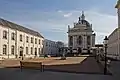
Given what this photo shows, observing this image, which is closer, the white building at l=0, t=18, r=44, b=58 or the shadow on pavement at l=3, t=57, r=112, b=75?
the shadow on pavement at l=3, t=57, r=112, b=75

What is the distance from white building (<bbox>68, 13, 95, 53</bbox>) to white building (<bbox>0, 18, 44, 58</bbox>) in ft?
123

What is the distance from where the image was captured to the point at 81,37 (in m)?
96.6

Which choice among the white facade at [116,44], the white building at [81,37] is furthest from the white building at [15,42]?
the white building at [81,37]

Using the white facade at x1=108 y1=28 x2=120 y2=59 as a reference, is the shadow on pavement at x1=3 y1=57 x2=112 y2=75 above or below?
below

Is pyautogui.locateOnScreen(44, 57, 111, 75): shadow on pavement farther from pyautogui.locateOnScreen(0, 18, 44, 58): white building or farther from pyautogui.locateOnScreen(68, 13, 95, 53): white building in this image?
pyautogui.locateOnScreen(68, 13, 95, 53): white building

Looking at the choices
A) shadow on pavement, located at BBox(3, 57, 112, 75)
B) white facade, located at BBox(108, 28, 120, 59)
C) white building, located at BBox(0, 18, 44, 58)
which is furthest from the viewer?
white building, located at BBox(0, 18, 44, 58)

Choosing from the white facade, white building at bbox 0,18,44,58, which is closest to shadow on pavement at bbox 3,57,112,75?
the white facade

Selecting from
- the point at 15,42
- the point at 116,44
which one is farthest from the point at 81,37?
the point at 116,44

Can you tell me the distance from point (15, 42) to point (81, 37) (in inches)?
2128

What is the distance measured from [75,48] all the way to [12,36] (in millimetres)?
53034

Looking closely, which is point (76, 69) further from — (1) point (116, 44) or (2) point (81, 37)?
(2) point (81, 37)

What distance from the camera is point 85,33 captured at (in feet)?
315

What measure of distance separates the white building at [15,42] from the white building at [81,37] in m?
37.6

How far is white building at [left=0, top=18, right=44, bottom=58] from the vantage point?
41.8 meters
